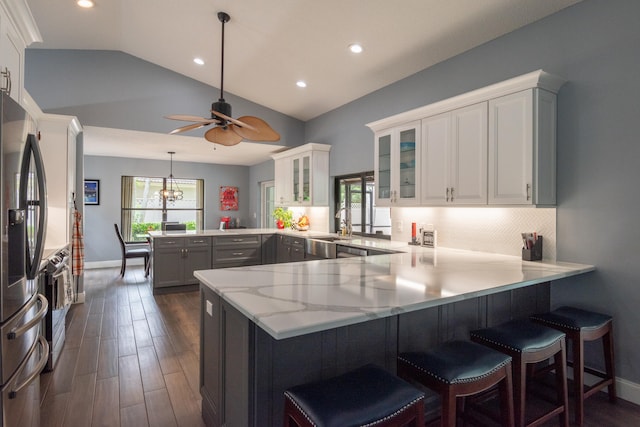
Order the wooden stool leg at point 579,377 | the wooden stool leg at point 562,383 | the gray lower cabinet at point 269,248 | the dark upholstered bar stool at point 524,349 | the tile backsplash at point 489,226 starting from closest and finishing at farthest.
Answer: the dark upholstered bar stool at point 524,349 < the wooden stool leg at point 562,383 < the wooden stool leg at point 579,377 < the tile backsplash at point 489,226 < the gray lower cabinet at point 269,248

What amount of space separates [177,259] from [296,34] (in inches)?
143

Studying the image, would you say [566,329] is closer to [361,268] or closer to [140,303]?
[361,268]

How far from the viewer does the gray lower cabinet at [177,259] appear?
5.21 meters

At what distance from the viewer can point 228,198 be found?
9.13m

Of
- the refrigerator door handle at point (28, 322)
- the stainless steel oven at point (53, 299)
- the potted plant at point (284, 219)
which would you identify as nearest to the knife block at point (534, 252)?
the refrigerator door handle at point (28, 322)

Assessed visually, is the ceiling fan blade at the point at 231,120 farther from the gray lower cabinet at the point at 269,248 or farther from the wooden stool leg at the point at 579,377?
the gray lower cabinet at the point at 269,248

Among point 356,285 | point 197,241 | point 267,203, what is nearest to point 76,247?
point 197,241

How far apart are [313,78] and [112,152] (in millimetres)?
4965

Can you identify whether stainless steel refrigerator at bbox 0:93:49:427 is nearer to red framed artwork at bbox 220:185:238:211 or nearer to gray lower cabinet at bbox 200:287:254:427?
gray lower cabinet at bbox 200:287:254:427

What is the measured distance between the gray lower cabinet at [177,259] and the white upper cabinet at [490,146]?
133 inches

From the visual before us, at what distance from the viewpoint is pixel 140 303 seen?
15.6 feet

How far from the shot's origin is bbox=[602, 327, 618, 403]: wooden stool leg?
236 centimetres

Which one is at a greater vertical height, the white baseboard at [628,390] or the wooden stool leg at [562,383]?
the wooden stool leg at [562,383]

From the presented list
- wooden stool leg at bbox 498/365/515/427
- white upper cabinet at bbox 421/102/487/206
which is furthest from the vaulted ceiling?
wooden stool leg at bbox 498/365/515/427
